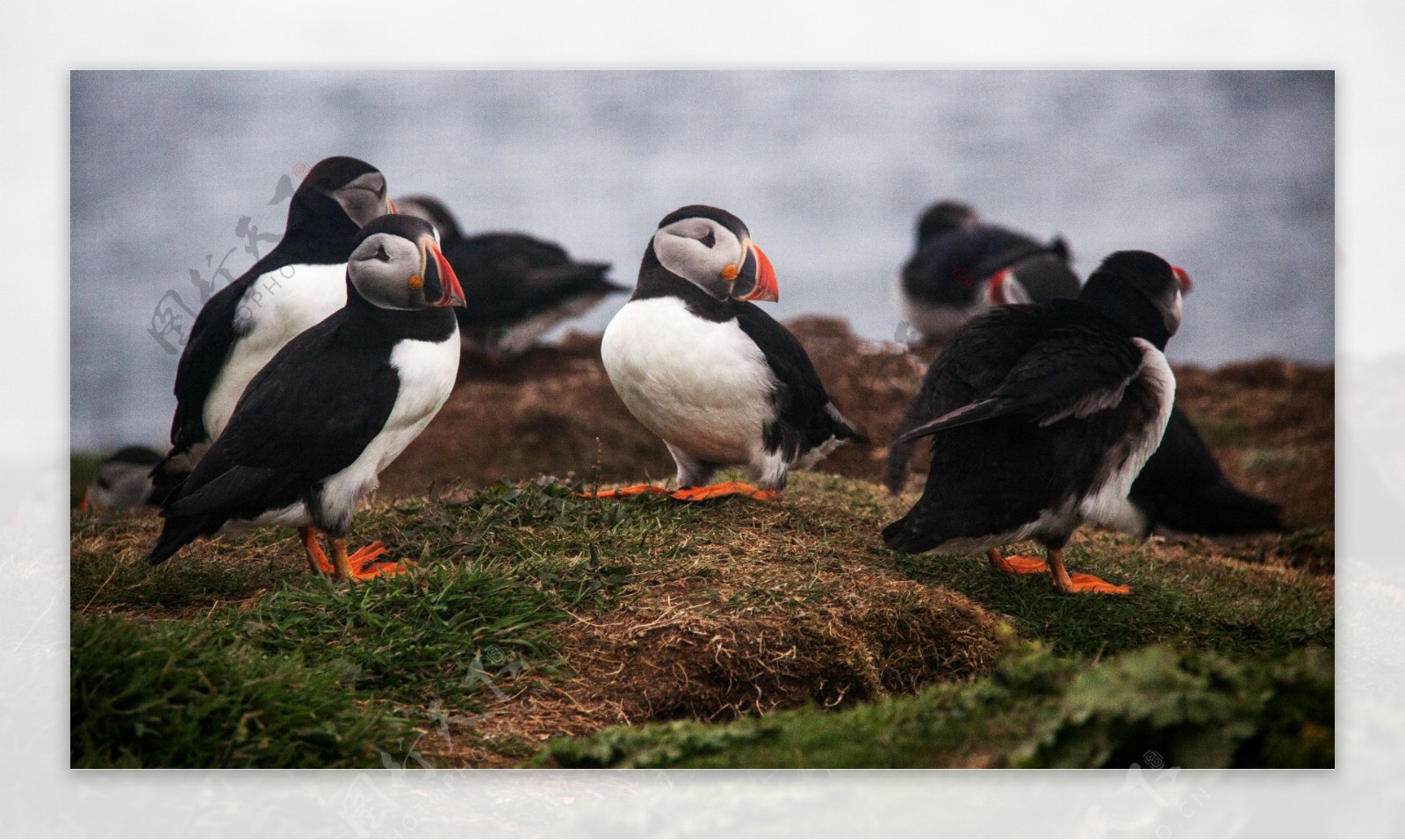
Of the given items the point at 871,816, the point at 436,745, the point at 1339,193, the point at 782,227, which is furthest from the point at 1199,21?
the point at 436,745

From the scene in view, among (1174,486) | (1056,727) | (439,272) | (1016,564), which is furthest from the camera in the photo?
(1174,486)

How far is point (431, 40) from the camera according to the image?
182 inches

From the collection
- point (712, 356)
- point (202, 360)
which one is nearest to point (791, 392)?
point (712, 356)

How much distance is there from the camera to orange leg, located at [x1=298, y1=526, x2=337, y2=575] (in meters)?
4.46

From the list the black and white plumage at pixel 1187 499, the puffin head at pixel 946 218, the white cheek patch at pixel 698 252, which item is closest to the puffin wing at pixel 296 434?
the white cheek patch at pixel 698 252

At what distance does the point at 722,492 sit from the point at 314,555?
62.7 inches

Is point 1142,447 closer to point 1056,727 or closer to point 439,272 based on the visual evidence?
point 1056,727

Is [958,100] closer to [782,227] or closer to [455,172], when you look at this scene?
[782,227]

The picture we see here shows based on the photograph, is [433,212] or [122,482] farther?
[433,212]

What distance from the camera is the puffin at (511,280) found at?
4.86m

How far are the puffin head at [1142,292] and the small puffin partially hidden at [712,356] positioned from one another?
1213 mm

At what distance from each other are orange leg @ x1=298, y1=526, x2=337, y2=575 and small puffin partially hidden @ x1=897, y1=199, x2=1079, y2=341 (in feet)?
8.54

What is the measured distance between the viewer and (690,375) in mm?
4648

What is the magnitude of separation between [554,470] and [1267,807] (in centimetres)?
331
